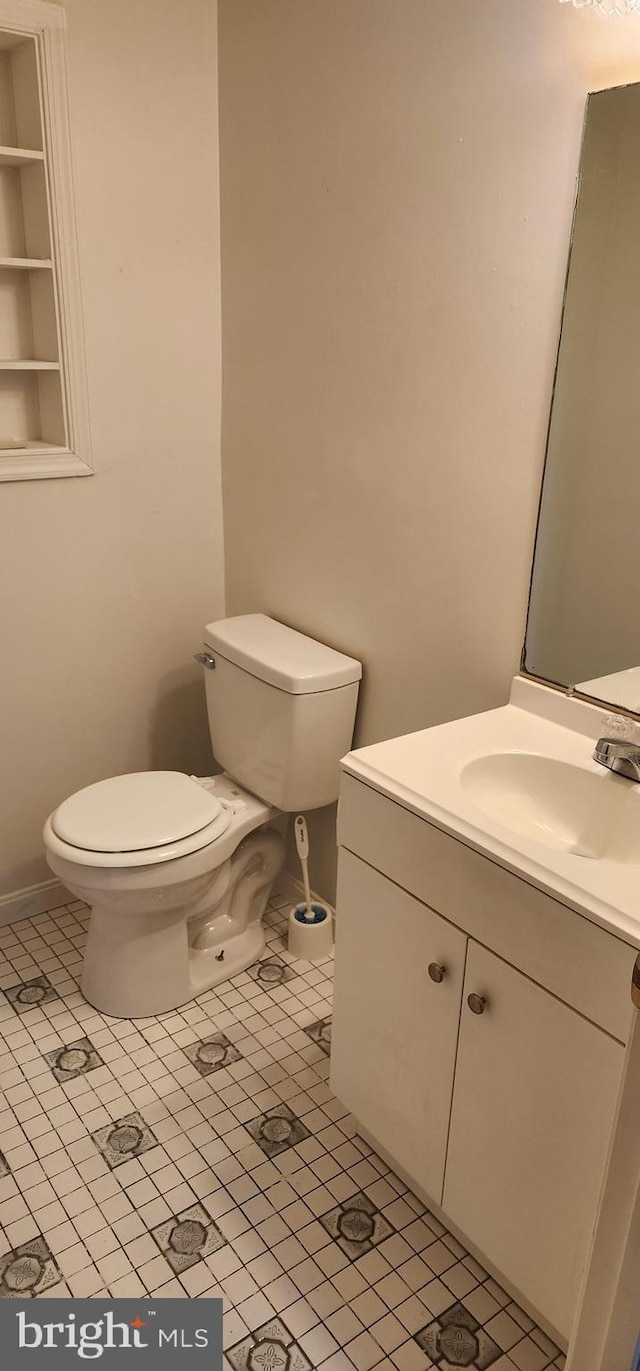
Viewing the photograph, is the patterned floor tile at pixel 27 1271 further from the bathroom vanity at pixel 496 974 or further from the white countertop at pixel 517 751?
the white countertop at pixel 517 751

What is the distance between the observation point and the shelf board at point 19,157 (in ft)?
→ 5.86

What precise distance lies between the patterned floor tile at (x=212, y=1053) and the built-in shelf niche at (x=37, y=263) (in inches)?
49.8

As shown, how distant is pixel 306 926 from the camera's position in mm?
2160

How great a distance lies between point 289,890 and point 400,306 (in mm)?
1454

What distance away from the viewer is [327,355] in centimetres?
188

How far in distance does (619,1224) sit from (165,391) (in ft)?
6.29

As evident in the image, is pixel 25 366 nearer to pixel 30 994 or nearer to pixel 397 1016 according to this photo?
pixel 30 994

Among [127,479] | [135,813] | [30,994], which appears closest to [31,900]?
[30,994]

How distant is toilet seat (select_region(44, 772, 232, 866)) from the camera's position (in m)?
1.78

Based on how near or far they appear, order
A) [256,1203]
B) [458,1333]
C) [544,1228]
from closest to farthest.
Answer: [544,1228] → [458,1333] → [256,1203]

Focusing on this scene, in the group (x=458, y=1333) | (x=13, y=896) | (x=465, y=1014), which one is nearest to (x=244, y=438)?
(x=13, y=896)

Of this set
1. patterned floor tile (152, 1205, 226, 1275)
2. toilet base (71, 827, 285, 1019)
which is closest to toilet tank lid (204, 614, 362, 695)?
toilet base (71, 827, 285, 1019)

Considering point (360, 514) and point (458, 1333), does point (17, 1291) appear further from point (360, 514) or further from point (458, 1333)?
point (360, 514)

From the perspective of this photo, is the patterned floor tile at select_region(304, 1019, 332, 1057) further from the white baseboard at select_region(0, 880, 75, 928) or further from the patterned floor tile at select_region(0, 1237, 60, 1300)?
the white baseboard at select_region(0, 880, 75, 928)
